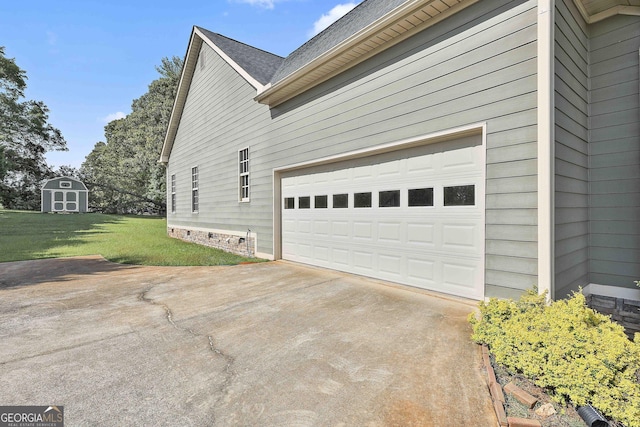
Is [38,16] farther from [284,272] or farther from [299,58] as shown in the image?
[284,272]

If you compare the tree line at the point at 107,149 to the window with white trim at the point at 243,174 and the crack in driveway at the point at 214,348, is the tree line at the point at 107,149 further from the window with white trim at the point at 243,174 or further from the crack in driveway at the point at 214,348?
the crack in driveway at the point at 214,348

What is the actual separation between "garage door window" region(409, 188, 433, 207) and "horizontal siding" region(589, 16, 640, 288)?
2.36 meters

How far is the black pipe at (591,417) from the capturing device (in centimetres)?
184

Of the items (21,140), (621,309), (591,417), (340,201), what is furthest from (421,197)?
(21,140)

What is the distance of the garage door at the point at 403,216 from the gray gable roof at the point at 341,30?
276cm

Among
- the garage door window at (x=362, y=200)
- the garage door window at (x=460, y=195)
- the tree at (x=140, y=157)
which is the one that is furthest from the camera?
the tree at (x=140, y=157)

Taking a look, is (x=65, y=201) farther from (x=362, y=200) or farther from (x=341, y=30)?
(x=362, y=200)

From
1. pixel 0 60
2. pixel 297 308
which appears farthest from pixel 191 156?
pixel 0 60

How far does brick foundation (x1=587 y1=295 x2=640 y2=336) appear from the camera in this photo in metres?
4.08

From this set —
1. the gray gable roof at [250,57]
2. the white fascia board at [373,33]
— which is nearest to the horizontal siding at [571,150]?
the white fascia board at [373,33]

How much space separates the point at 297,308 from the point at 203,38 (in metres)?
11.2

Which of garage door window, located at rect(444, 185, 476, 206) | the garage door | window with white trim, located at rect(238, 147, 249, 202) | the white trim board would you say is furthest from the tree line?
the white trim board

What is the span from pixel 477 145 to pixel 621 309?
313 cm

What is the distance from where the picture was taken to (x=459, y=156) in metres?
4.59
